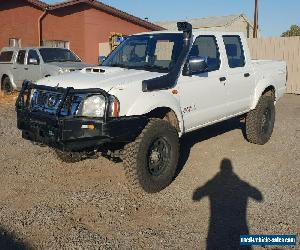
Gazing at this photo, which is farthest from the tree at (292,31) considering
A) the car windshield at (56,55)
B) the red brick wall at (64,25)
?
the car windshield at (56,55)

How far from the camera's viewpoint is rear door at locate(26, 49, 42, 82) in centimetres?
1250

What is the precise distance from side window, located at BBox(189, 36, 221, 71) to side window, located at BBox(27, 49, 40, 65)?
7.95m

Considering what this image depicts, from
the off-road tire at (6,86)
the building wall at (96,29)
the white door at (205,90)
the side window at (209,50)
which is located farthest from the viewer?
the building wall at (96,29)

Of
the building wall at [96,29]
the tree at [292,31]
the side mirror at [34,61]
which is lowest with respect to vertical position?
the side mirror at [34,61]

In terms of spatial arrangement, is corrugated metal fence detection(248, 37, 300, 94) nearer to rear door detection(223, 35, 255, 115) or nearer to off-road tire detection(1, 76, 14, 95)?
rear door detection(223, 35, 255, 115)

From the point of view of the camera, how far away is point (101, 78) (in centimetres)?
477

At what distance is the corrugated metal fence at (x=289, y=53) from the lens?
47.8ft

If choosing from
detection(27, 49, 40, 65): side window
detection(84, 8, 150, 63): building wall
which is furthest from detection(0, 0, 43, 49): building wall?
detection(27, 49, 40, 65): side window

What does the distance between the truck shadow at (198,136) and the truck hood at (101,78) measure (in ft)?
5.39

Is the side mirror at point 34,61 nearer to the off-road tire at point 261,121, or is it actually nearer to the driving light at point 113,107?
the off-road tire at point 261,121

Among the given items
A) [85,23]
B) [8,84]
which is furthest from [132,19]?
[8,84]

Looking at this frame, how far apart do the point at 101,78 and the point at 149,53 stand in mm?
1269

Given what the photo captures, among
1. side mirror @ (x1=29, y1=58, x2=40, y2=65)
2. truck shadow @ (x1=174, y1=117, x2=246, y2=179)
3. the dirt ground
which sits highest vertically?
side mirror @ (x1=29, y1=58, x2=40, y2=65)

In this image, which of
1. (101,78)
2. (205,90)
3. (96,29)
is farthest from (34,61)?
(96,29)
